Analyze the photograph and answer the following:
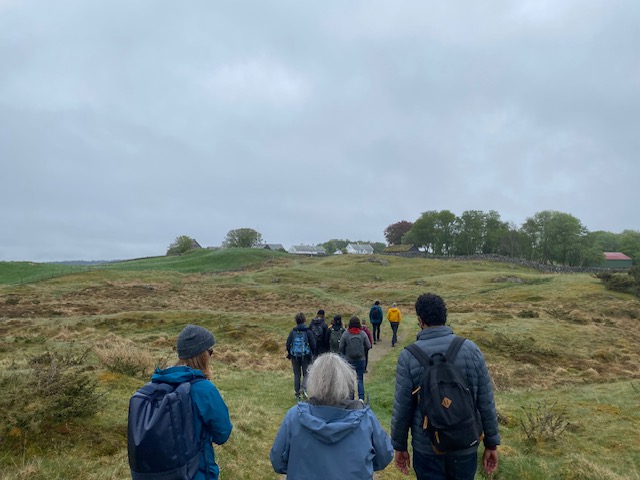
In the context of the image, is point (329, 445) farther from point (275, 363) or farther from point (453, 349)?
point (275, 363)

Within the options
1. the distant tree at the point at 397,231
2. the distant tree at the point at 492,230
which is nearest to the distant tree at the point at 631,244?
the distant tree at the point at 492,230

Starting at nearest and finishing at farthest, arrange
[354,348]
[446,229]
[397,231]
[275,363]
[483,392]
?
[483,392] → [354,348] → [275,363] → [446,229] → [397,231]

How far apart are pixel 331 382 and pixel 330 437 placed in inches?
16.5

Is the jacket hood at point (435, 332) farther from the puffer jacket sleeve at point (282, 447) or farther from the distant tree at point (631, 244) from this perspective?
the distant tree at point (631, 244)

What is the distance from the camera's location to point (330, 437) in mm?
3037

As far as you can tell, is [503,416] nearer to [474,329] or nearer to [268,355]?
[268,355]

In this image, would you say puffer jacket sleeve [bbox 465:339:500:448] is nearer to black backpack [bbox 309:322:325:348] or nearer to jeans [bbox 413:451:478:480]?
jeans [bbox 413:451:478:480]

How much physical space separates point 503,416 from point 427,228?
127123 millimetres

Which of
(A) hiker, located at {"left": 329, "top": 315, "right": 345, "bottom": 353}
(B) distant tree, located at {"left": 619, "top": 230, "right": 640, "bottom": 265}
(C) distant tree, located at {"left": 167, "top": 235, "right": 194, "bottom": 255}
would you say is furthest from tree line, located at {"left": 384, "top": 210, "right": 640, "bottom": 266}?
(A) hiker, located at {"left": 329, "top": 315, "right": 345, "bottom": 353}

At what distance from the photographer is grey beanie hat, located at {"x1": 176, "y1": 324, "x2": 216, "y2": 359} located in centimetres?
381

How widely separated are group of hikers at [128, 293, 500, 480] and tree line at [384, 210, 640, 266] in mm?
111360

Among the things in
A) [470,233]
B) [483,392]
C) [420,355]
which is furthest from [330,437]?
[470,233]

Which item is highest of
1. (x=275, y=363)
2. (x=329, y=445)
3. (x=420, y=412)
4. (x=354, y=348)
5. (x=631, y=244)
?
(x=631, y=244)

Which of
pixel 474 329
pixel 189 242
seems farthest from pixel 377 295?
pixel 189 242
